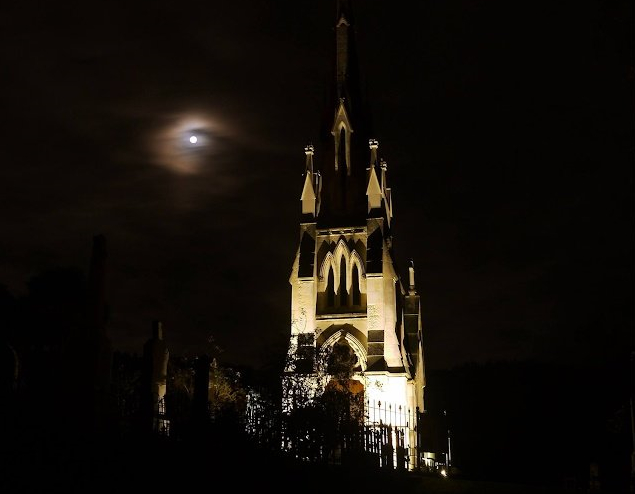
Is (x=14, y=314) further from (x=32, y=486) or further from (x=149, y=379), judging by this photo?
(x=32, y=486)

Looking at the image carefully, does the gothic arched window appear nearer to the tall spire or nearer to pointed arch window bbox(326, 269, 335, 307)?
the tall spire

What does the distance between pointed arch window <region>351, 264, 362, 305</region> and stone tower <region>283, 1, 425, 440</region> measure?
2.3 inches

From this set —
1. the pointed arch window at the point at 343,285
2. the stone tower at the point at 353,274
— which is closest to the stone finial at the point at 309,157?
the stone tower at the point at 353,274

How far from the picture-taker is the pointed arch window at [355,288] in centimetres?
4516

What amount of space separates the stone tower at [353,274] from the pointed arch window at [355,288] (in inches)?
2.3

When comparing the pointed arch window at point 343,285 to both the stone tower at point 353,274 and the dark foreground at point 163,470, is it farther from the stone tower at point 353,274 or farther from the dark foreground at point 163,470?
the dark foreground at point 163,470

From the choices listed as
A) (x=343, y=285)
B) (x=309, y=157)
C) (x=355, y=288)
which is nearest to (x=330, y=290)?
(x=343, y=285)

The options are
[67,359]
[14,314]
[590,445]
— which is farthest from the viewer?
[590,445]

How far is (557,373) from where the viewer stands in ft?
200

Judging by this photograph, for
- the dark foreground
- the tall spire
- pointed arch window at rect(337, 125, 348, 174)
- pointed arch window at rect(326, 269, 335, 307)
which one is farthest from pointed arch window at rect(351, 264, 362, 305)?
the dark foreground

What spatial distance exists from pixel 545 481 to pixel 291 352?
66.6 feet

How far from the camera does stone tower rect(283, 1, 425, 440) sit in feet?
137

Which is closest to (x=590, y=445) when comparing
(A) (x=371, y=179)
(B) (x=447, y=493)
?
(A) (x=371, y=179)

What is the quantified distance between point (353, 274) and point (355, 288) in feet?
2.77
